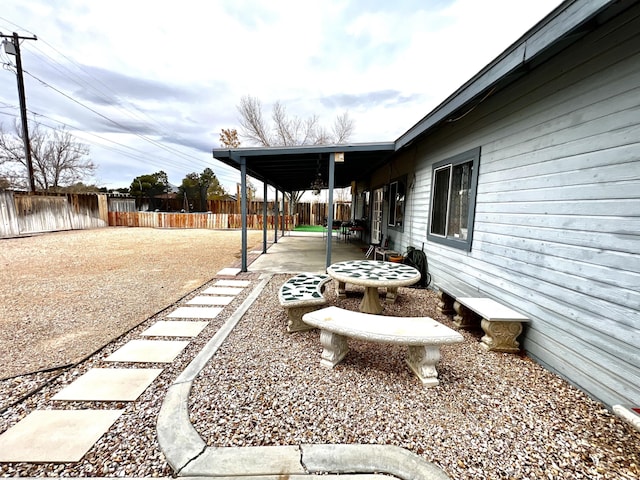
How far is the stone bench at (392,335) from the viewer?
1.80 m

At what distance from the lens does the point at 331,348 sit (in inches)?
81.9

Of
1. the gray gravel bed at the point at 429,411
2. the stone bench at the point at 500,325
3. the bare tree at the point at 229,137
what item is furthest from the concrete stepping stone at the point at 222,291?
the bare tree at the point at 229,137

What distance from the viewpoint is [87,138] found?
18.8m

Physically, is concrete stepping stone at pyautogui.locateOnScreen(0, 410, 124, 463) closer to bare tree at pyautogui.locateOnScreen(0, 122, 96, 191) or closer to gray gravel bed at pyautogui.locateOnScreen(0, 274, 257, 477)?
gray gravel bed at pyautogui.locateOnScreen(0, 274, 257, 477)

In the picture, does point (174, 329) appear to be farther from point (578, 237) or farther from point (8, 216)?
point (8, 216)

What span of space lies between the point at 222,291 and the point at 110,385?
220 centimetres

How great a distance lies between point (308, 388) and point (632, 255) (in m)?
2.25

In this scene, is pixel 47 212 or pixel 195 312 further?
pixel 47 212

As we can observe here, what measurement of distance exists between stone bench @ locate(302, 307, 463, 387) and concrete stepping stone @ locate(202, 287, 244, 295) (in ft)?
7.48

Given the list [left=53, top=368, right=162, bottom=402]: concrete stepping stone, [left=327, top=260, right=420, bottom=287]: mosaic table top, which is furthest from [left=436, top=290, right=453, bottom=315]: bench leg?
[left=53, top=368, right=162, bottom=402]: concrete stepping stone

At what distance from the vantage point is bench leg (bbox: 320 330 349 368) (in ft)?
6.74

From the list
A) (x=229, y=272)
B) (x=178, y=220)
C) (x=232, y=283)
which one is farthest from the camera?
(x=178, y=220)

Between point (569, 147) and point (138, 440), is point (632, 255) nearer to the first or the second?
point (569, 147)

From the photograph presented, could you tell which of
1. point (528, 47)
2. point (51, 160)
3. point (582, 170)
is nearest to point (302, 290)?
Answer: point (582, 170)
